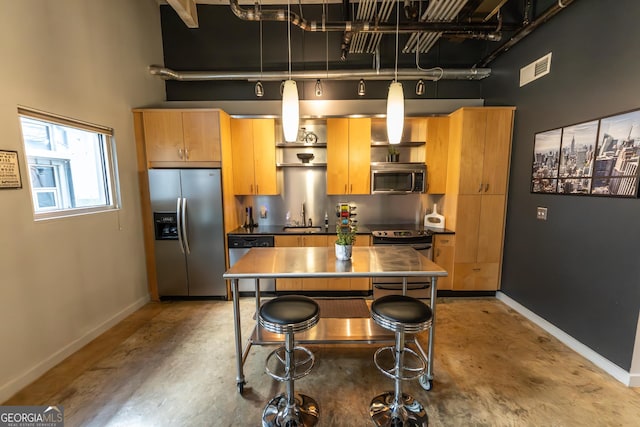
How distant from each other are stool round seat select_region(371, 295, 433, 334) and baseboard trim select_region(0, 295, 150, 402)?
2.74 meters

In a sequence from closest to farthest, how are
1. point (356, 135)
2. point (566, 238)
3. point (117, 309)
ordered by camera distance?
point (566, 238), point (117, 309), point (356, 135)

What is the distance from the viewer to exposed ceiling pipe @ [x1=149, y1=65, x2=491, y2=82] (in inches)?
140

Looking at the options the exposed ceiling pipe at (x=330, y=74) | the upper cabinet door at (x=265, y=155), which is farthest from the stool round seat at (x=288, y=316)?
the exposed ceiling pipe at (x=330, y=74)

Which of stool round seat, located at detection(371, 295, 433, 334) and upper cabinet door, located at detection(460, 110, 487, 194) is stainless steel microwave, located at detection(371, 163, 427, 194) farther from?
stool round seat, located at detection(371, 295, 433, 334)

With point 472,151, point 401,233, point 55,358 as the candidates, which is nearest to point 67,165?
point 55,358

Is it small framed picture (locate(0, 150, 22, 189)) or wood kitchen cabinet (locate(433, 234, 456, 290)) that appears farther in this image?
wood kitchen cabinet (locate(433, 234, 456, 290))

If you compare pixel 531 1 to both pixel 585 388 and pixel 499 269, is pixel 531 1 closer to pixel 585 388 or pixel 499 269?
pixel 499 269

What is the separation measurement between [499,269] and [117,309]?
482 centimetres

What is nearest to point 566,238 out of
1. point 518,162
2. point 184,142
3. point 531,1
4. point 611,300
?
point 611,300

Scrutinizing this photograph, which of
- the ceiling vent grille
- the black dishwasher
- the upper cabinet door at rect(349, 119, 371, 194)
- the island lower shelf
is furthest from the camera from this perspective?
the upper cabinet door at rect(349, 119, 371, 194)

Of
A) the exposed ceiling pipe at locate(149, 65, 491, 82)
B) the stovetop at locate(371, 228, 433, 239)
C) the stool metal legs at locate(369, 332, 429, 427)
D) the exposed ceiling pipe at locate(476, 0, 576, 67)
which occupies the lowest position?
the stool metal legs at locate(369, 332, 429, 427)

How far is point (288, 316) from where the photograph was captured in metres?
1.58

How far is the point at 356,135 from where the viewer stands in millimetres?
3637

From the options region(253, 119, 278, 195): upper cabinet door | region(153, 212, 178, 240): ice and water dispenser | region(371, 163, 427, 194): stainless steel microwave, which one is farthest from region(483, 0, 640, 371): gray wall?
region(153, 212, 178, 240): ice and water dispenser
